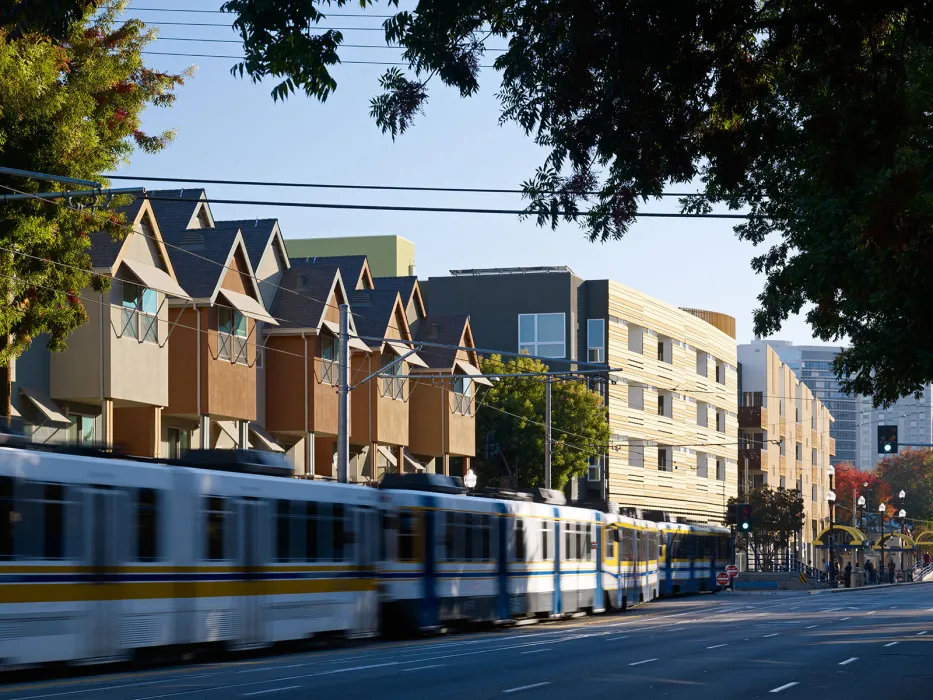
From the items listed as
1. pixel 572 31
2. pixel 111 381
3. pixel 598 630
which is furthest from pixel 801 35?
pixel 111 381

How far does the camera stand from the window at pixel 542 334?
3182 inches

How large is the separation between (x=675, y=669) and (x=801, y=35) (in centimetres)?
1342

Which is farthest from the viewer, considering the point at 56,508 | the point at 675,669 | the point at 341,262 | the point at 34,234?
the point at 341,262

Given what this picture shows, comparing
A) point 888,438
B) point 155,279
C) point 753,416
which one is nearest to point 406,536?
point 155,279

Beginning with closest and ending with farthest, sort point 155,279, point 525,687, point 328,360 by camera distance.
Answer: point 525,687
point 155,279
point 328,360

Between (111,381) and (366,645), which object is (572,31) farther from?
(111,381)

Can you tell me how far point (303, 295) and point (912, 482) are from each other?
13898cm

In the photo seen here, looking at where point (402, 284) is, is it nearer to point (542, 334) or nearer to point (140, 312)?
Result: point (542, 334)

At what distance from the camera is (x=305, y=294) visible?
4997cm

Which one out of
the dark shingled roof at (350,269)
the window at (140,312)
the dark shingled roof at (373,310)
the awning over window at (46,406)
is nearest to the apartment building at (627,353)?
the dark shingled roof at (373,310)

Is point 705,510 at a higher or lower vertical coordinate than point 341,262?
lower

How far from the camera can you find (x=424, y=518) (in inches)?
1198

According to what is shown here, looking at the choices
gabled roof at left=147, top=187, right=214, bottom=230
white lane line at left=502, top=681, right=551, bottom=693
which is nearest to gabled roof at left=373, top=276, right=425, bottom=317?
gabled roof at left=147, top=187, right=214, bottom=230

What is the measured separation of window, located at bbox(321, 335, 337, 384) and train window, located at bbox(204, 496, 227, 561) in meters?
26.8
